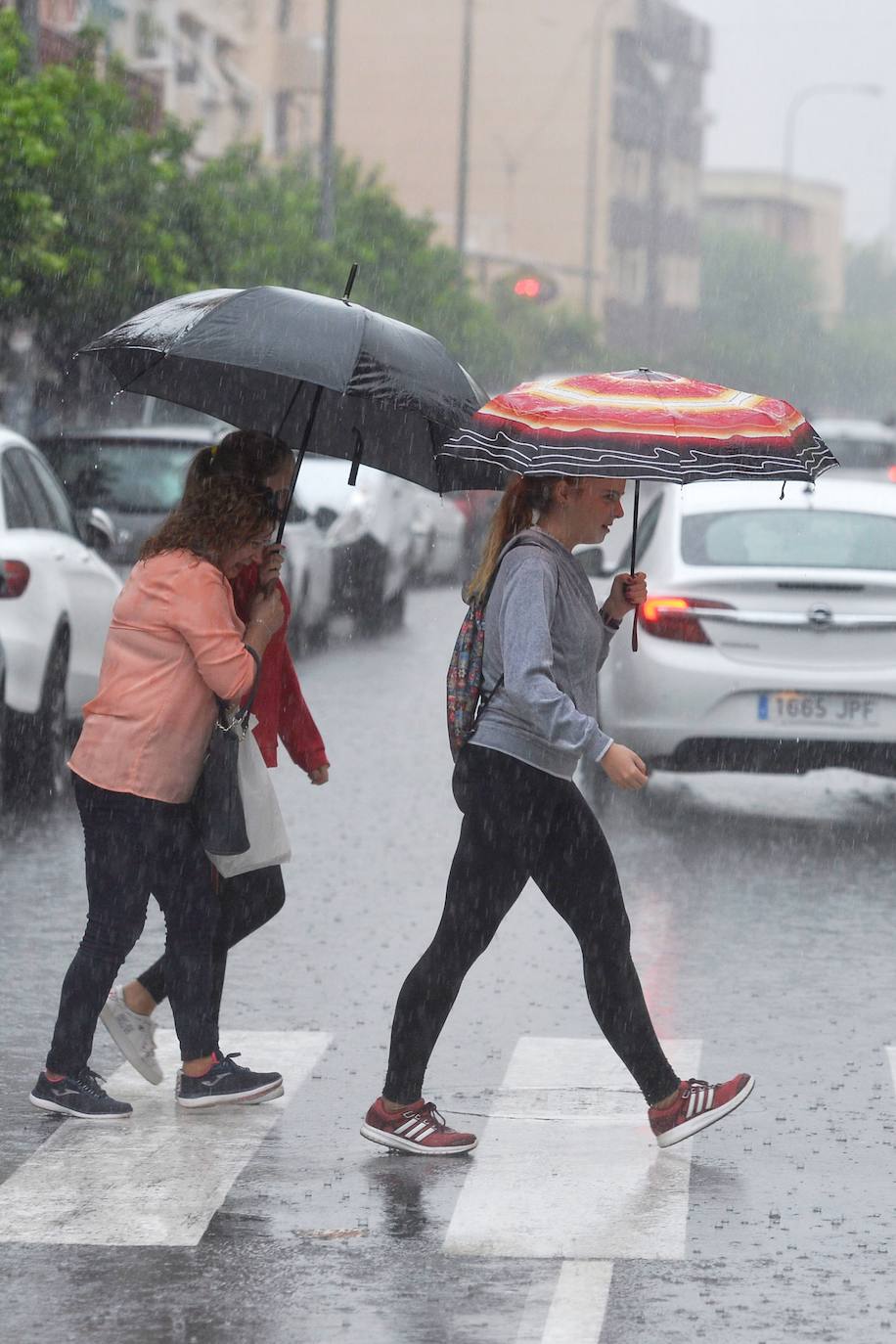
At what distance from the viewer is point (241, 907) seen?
245 inches

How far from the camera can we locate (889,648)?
1051cm

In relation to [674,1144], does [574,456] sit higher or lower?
higher

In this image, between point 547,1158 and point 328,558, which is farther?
point 328,558

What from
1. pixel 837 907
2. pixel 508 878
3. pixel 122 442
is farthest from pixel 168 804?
pixel 122 442

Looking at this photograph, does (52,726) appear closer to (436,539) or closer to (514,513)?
(514,513)

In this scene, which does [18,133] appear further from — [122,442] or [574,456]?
[574,456]

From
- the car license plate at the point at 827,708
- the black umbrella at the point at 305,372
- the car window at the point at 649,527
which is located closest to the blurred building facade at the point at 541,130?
the car window at the point at 649,527

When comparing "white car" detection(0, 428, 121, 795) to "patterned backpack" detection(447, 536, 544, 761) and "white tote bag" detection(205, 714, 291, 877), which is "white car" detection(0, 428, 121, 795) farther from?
"patterned backpack" detection(447, 536, 544, 761)

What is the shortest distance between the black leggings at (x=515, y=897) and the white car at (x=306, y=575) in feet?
40.5

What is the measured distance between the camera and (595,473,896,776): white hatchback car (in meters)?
10.5

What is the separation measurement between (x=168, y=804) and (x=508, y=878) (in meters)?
0.87

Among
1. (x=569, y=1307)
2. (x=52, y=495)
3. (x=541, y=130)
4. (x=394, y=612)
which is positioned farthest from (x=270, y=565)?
(x=541, y=130)

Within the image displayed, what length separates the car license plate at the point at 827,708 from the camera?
10.5 metres

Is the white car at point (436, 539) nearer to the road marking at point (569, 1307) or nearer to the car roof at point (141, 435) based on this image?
the car roof at point (141, 435)
